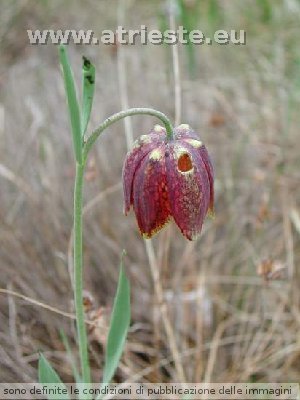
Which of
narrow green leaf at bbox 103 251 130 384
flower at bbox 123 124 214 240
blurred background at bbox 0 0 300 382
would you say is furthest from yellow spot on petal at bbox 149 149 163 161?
blurred background at bbox 0 0 300 382

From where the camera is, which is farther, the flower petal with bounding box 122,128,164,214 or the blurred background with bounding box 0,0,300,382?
the blurred background with bounding box 0,0,300,382

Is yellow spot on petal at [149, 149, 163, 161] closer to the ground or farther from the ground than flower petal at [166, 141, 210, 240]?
farther from the ground

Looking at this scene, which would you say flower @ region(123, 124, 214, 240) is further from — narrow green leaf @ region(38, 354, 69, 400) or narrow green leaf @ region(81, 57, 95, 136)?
narrow green leaf @ region(38, 354, 69, 400)

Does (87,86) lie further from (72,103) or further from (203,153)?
(203,153)

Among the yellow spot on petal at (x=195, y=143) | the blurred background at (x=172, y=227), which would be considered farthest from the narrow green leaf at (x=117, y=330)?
the yellow spot on petal at (x=195, y=143)

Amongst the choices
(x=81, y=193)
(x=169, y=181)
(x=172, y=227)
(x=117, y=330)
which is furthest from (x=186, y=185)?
(x=172, y=227)

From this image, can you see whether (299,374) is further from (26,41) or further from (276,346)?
(26,41)

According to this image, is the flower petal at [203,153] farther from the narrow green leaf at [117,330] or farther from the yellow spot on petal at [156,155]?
the narrow green leaf at [117,330]
